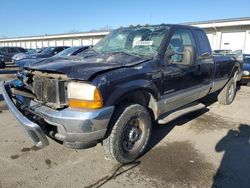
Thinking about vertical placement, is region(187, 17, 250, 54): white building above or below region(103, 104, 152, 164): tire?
above

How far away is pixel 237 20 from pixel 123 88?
18773mm

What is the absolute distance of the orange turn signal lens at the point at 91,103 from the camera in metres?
2.85

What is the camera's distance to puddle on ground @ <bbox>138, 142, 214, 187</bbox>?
3.11 m

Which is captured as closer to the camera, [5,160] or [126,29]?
[5,160]

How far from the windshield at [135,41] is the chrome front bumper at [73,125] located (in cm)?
147

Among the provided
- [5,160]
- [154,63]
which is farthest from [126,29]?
[5,160]

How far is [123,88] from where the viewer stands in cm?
313

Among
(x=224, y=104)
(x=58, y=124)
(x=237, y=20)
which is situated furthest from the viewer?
(x=237, y=20)

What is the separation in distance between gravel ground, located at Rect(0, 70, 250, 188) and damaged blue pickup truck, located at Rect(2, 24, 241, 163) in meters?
0.33

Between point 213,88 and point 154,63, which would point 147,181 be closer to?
point 154,63

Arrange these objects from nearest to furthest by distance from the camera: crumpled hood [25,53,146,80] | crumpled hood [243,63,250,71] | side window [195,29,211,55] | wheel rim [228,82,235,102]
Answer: crumpled hood [25,53,146,80] < side window [195,29,211,55] < wheel rim [228,82,235,102] < crumpled hood [243,63,250,71]

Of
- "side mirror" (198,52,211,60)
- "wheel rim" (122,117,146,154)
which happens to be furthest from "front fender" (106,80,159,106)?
"side mirror" (198,52,211,60)

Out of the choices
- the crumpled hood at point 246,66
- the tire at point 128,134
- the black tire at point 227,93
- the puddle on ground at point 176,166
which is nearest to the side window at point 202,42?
the black tire at point 227,93

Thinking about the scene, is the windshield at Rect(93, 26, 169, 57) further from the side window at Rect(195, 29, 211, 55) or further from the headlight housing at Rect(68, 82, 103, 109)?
the headlight housing at Rect(68, 82, 103, 109)
